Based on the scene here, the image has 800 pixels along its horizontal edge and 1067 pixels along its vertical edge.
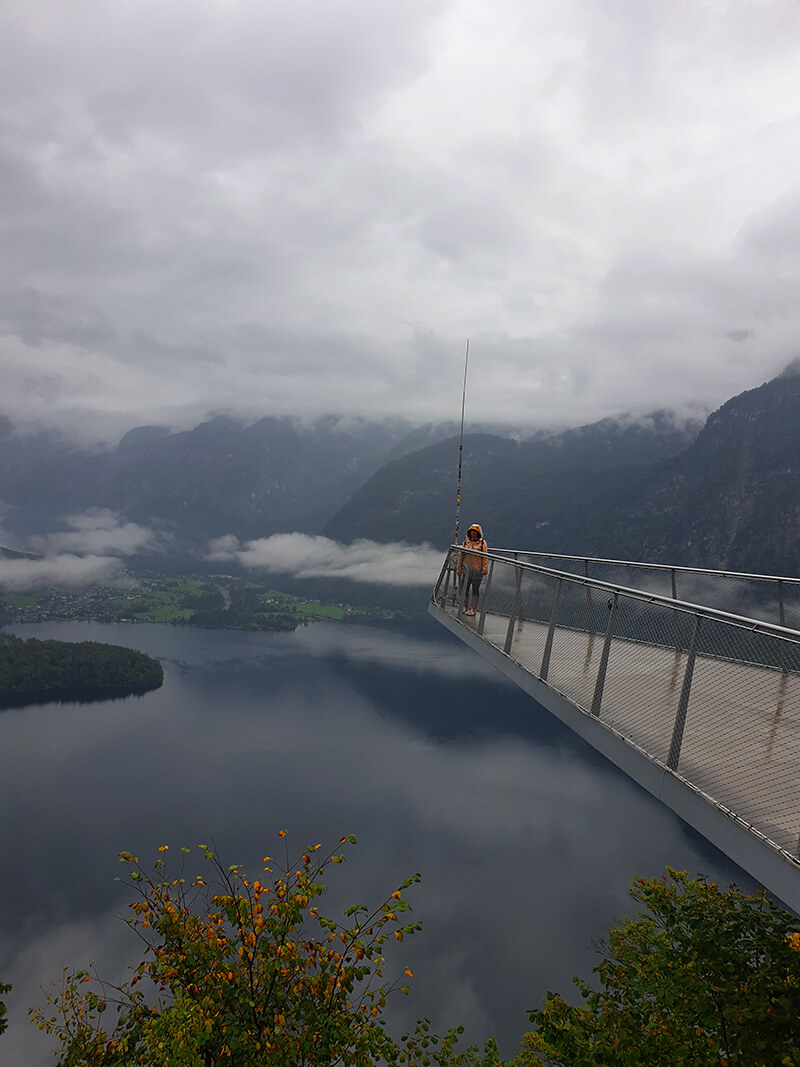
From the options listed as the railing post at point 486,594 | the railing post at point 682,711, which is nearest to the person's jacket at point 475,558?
the railing post at point 486,594

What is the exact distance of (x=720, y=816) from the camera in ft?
15.9

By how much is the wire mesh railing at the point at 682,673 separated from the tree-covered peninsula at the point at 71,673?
119 meters

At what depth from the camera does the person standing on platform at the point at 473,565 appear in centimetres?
1302

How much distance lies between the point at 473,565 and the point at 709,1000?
7.77 meters

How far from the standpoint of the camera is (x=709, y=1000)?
852 centimetres

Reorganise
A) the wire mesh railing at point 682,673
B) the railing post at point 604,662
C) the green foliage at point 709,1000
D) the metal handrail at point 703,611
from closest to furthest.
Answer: the metal handrail at point 703,611 → the wire mesh railing at point 682,673 → the railing post at point 604,662 → the green foliage at point 709,1000

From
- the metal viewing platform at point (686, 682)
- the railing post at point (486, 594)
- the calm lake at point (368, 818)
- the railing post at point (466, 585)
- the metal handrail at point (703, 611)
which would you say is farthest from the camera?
the calm lake at point (368, 818)

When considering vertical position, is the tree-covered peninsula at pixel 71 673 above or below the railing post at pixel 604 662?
below

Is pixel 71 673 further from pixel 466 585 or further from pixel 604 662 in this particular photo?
pixel 604 662

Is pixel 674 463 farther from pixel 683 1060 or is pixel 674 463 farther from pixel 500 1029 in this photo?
pixel 683 1060

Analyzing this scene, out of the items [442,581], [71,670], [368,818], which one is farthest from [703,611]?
[71,670]

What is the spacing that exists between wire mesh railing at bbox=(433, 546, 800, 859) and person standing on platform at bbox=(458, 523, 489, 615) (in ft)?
0.79

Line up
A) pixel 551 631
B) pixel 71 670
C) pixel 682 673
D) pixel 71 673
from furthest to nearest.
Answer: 1. pixel 71 670
2. pixel 71 673
3. pixel 682 673
4. pixel 551 631

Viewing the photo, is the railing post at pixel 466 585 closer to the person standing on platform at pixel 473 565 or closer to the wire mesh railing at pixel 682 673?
the person standing on platform at pixel 473 565
